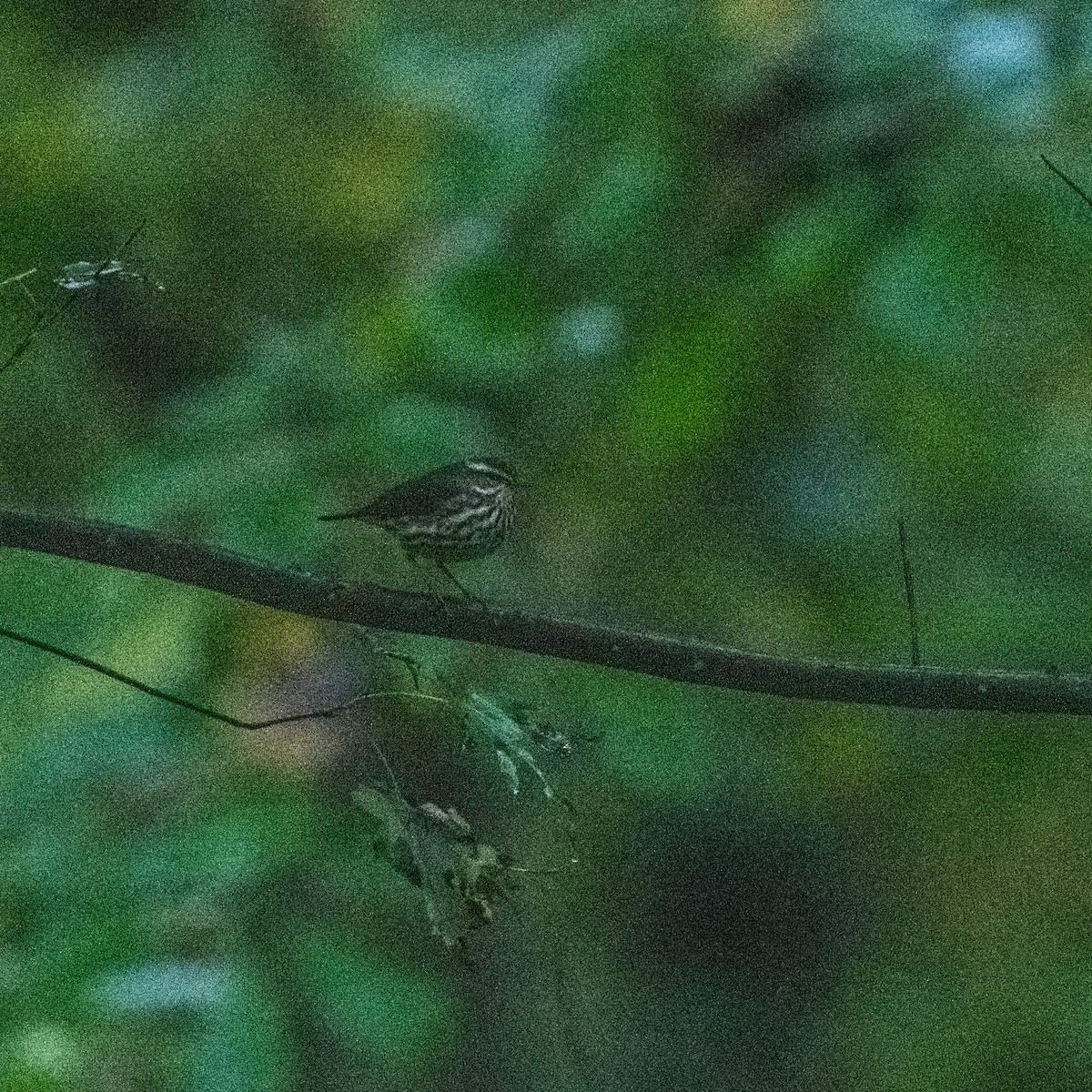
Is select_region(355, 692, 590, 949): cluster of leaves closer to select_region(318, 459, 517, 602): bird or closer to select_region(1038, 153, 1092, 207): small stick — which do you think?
select_region(318, 459, 517, 602): bird

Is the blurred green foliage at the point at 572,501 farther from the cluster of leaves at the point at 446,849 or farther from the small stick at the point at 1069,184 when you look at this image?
the cluster of leaves at the point at 446,849

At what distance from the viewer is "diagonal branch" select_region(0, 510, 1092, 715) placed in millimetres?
964

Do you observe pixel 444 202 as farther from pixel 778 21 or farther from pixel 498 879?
pixel 498 879

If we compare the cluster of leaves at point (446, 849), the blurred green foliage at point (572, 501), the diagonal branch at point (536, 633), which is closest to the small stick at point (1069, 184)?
the blurred green foliage at point (572, 501)

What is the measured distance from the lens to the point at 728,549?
1286 mm

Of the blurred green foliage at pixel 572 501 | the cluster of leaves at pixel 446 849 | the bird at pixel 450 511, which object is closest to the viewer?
the cluster of leaves at pixel 446 849

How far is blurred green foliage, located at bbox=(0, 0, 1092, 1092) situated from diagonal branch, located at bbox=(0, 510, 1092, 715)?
0.36 ft

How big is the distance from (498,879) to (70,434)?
1.83 ft

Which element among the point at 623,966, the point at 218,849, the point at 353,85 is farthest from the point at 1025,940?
the point at 353,85

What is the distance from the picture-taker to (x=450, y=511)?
3.69 feet

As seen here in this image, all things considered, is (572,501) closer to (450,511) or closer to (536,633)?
(450,511)

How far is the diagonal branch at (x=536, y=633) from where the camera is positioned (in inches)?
37.9

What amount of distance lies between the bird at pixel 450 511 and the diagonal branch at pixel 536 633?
10 cm

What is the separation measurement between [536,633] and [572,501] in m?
0.28
